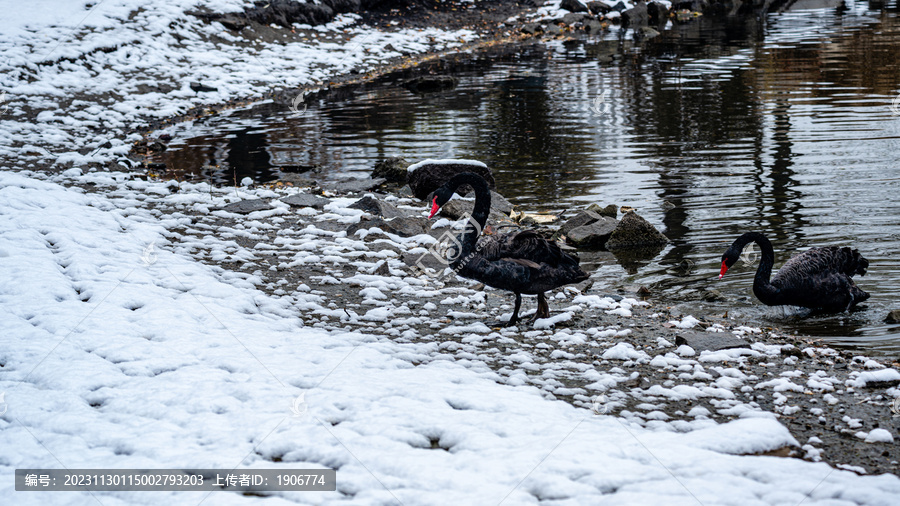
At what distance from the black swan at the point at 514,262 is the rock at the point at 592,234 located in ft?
9.35

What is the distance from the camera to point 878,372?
555 centimetres

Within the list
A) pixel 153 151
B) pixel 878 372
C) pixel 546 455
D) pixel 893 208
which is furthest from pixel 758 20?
pixel 546 455

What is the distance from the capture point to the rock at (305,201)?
11398mm

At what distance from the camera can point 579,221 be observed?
10.3 m

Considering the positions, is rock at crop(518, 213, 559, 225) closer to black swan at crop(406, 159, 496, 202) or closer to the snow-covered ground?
black swan at crop(406, 159, 496, 202)

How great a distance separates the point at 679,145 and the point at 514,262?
9.42m

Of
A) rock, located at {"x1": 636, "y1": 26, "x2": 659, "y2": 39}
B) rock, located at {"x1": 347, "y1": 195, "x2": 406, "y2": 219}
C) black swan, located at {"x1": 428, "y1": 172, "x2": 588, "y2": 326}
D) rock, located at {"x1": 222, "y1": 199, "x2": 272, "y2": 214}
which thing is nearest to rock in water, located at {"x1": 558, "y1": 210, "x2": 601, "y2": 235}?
rock, located at {"x1": 347, "y1": 195, "x2": 406, "y2": 219}

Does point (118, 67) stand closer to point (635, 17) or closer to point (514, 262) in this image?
point (514, 262)

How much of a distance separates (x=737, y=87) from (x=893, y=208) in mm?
11328

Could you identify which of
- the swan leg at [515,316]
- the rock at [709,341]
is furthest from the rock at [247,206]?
the rock at [709,341]

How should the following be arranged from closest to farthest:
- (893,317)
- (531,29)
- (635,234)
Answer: (893,317)
(635,234)
(531,29)

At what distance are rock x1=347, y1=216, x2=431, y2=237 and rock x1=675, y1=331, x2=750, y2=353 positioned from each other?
4749 mm

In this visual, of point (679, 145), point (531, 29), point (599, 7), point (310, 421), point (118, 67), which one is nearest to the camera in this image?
point (310, 421)

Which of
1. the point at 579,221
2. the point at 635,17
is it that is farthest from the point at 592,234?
the point at 635,17
